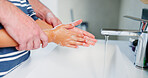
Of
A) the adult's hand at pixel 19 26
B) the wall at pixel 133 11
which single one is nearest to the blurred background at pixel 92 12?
the wall at pixel 133 11

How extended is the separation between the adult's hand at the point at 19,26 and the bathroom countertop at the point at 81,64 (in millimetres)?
114

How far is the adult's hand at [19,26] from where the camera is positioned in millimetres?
378

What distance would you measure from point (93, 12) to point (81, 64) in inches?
44.6

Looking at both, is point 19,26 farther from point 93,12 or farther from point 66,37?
point 93,12

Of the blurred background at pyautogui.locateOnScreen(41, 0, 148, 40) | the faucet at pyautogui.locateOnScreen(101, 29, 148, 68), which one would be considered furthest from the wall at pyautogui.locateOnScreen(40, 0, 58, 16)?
the faucet at pyautogui.locateOnScreen(101, 29, 148, 68)

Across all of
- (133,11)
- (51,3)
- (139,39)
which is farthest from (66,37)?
(51,3)

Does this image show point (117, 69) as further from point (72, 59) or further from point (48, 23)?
point (48, 23)

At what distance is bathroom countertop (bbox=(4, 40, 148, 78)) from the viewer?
54 centimetres

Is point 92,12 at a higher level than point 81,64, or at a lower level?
higher

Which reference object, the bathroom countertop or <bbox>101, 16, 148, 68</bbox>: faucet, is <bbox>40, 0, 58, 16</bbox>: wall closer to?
the bathroom countertop

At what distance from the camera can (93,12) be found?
5.76 ft

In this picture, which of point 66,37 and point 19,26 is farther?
point 66,37

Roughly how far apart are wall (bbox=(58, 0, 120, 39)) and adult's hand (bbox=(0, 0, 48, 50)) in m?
1.32

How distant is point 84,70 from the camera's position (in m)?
0.70
